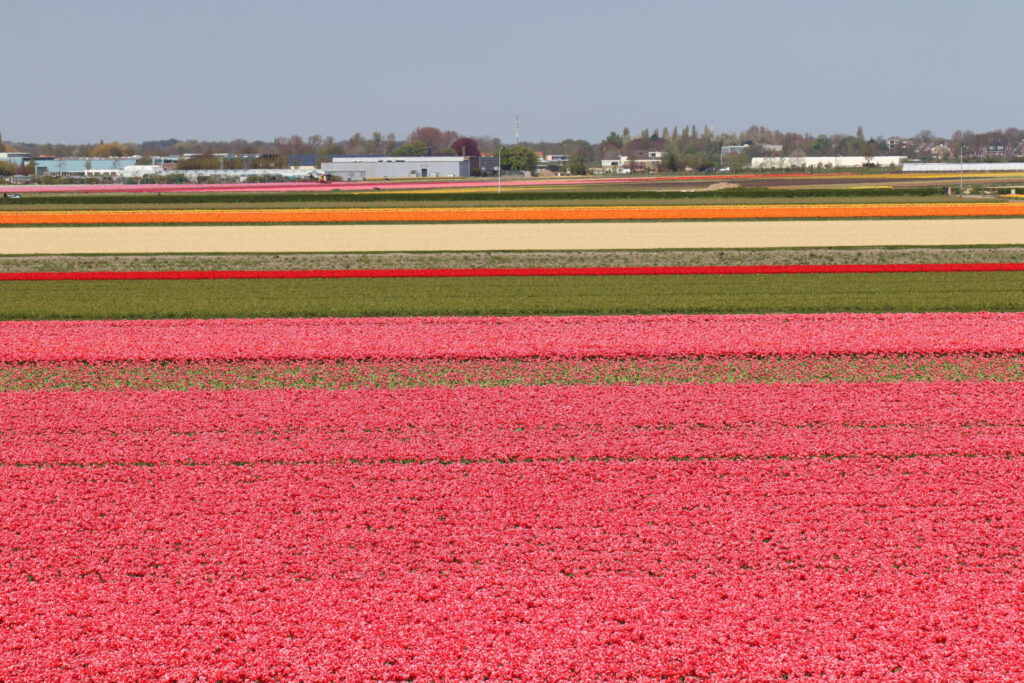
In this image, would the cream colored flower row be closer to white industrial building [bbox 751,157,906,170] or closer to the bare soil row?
the bare soil row

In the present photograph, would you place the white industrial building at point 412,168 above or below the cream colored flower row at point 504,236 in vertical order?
above

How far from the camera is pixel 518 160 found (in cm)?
16925

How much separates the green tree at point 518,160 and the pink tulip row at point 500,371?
506ft

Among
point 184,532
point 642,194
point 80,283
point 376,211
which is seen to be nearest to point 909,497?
point 184,532

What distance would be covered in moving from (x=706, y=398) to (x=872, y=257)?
1976cm

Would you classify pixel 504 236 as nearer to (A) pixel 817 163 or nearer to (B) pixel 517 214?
(B) pixel 517 214

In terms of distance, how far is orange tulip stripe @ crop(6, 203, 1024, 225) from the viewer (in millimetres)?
50125

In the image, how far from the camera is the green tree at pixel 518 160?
169m

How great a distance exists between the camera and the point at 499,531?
909 centimetres

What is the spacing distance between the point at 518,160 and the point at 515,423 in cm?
15909

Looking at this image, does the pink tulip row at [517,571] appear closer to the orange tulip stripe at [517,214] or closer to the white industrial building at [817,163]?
the orange tulip stripe at [517,214]

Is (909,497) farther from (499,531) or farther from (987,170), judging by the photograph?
(987,170)

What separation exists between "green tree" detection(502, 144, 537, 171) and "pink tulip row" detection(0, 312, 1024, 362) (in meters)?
151

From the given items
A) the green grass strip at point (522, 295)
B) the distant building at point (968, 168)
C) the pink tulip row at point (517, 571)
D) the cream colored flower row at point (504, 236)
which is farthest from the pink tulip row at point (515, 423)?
the distant building at point (968, 168)
